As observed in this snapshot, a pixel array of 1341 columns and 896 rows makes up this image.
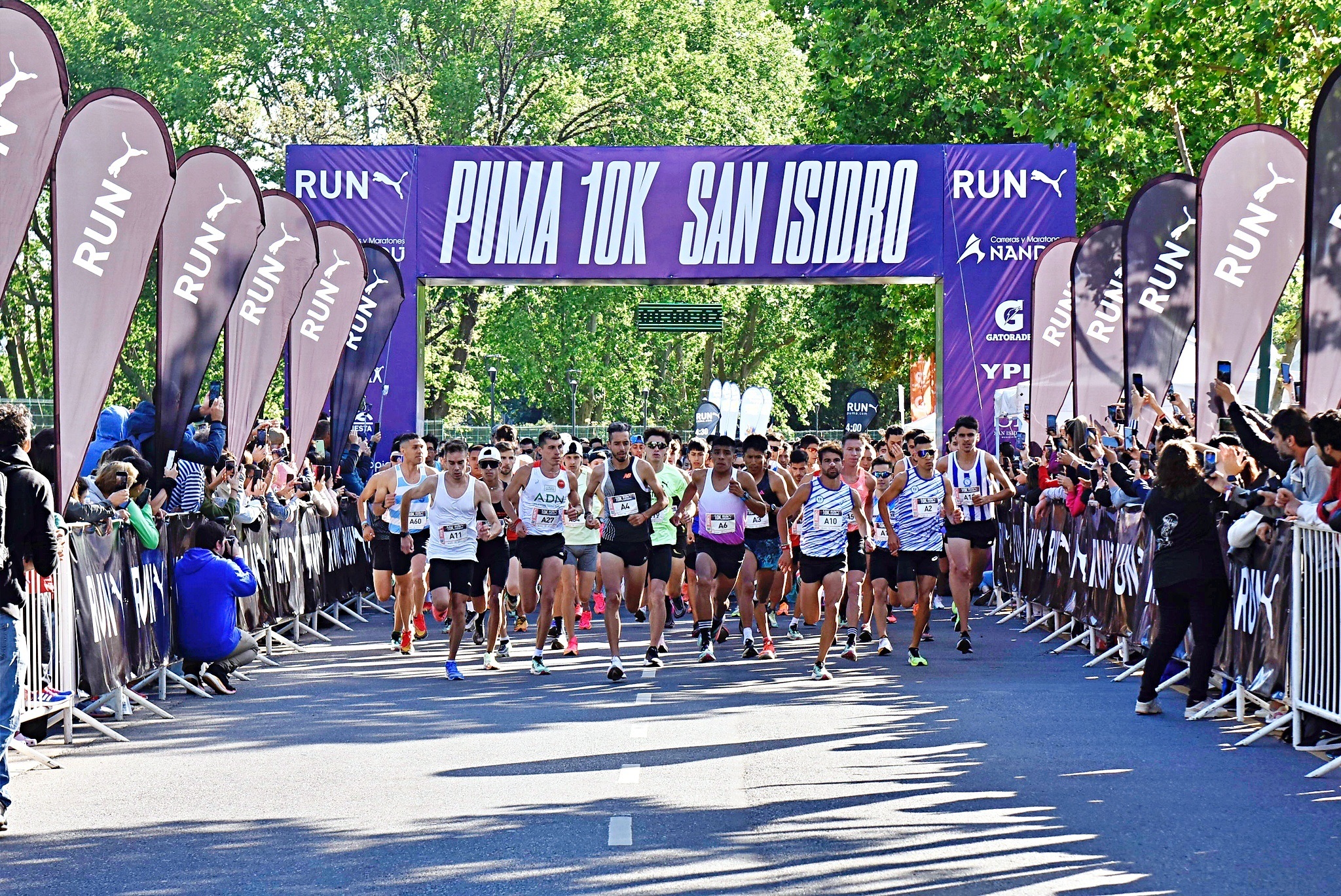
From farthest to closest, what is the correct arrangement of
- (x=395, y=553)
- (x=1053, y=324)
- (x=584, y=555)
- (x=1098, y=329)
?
(x=1053, y=324)
(x=1098, y=329)
(x=395, y=553)
(x=584, y=555)

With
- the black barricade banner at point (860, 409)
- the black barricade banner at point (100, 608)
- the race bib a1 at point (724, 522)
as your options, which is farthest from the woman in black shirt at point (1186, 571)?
the black barricade banner at point (860, 409)

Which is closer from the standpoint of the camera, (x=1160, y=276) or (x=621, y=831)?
(x=621, y=831)

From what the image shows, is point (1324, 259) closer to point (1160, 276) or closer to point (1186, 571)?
point (1186, 571)

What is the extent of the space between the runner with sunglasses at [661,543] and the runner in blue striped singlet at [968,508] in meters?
2.53

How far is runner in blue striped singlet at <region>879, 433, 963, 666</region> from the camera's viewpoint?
15.6 m

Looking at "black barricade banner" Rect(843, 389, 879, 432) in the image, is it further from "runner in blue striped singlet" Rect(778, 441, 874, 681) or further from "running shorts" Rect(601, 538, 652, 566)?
"running shorts" Rect(601, 538, 652, 566)

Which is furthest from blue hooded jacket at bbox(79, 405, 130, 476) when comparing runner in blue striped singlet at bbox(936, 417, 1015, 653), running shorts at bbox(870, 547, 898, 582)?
runner in blue striped singlet at bbox(936, 417, 1015, 653)

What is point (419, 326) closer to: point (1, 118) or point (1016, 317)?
point (1016, 317)

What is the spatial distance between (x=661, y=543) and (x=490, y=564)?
6.15 ft

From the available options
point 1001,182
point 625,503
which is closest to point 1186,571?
point 625,503

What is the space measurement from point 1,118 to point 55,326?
1.39 m

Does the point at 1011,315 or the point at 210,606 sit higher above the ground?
the point at 1011,315

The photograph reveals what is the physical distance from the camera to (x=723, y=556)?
50.9ft

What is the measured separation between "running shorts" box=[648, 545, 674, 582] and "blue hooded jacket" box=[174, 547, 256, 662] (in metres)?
3.34
